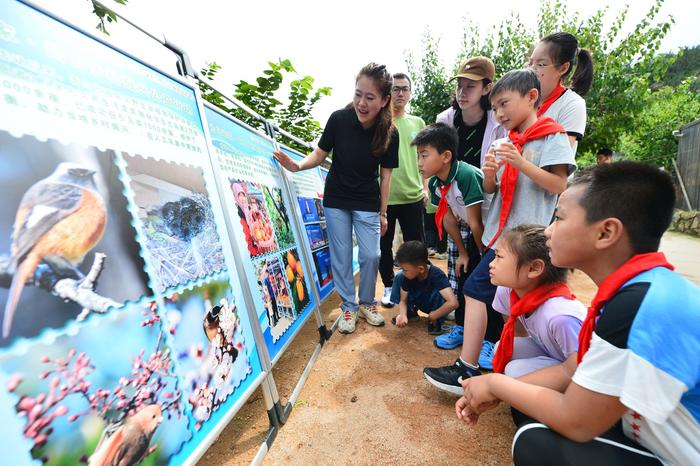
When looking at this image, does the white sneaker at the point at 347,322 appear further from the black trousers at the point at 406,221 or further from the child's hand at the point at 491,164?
the child's hand at the point at 491,164

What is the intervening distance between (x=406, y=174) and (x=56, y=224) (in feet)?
9.32

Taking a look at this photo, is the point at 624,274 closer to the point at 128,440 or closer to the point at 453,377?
the point at 453,377

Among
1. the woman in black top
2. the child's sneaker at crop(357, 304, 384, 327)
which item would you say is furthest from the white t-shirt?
the child's sneaker at crop(357, 304, 384, 327)

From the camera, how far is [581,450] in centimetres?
92

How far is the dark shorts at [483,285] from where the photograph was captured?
5.72 feet

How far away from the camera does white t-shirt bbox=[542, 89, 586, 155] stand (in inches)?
69.2

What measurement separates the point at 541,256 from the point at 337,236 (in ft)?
5.30

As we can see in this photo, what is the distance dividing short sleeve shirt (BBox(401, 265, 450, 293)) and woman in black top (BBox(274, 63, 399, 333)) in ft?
1.05

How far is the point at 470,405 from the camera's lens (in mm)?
1225

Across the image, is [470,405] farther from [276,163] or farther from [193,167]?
[276,163]

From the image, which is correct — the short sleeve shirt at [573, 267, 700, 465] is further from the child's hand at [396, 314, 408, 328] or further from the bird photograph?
the child's hand at [396, 314, 408, 328]

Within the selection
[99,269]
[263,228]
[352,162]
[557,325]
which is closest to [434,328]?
[557,325]

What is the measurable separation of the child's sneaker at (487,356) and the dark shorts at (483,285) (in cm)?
53

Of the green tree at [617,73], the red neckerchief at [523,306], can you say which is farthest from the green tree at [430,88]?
the red neckerchief at [523,306]
